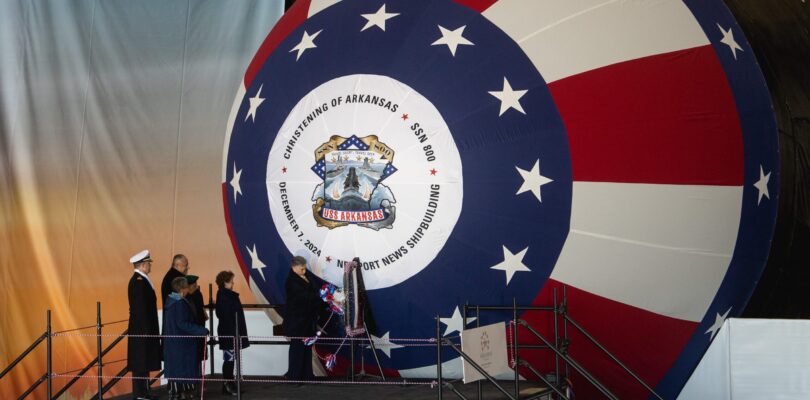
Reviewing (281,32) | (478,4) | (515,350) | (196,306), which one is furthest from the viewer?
(281,32)

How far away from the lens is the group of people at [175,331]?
22.2ft

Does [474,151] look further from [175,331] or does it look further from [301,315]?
[175,331]

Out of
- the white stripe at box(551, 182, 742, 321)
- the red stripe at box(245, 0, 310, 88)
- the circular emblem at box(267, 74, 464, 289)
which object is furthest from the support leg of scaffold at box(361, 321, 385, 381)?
the red stripe at box(245, 0, 310, 88)

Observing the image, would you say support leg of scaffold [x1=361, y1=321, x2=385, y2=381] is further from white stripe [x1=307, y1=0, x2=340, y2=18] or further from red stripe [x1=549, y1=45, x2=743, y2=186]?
white stripe [x1=307, y1=0, x2=340, y2=18]

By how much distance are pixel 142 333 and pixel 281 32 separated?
2.56 metres

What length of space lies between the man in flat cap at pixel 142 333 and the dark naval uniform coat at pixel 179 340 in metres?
0.19

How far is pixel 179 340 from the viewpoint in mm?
Answer: 6773

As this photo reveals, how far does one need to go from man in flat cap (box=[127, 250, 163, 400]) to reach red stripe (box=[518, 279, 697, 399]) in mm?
2708

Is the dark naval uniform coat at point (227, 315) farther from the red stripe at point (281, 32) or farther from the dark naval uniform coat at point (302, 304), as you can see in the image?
the red stripe at point (281, 32)

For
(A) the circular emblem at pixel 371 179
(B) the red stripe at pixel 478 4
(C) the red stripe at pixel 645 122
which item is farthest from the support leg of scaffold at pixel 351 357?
(B) the red stripe at pixel 478 4

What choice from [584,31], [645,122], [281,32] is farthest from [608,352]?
[281,32]

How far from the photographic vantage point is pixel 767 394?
261 inches

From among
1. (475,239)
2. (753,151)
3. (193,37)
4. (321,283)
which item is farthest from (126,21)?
(753,151)

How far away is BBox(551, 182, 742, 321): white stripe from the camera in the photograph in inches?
245
